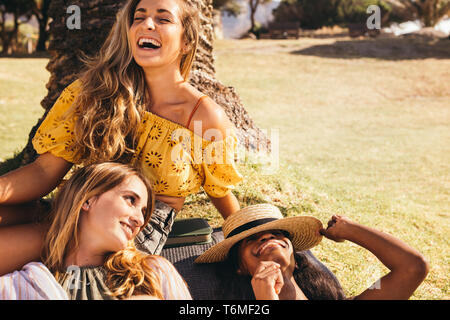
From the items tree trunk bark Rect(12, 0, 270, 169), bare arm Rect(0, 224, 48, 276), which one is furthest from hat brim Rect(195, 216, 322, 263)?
tree trunk bark Rect(12, 0, 270, 169)

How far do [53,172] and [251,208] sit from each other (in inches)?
49.0

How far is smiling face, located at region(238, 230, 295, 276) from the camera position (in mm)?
2391

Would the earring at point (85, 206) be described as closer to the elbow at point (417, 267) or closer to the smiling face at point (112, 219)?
the smiling face at point (112, 219)

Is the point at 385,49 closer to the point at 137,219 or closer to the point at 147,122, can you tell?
the point at 147,122

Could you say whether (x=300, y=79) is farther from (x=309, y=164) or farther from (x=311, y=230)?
(x=311, y=230)

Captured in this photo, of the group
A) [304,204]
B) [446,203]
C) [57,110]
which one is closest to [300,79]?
[446,203]

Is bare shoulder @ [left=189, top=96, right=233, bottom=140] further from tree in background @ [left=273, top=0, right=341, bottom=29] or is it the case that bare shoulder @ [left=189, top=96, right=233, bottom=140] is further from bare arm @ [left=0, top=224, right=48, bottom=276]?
tree in background @ [left=273, top=0, right=341, bottom=29]

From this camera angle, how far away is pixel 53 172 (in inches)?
109

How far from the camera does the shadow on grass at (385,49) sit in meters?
22.2

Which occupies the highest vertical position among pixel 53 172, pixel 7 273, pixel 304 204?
pixel 53 172

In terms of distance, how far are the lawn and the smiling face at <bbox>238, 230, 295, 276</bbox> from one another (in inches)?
48.1

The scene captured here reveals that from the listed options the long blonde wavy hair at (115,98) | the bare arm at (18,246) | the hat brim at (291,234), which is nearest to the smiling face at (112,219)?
the bare arm at (18,246)

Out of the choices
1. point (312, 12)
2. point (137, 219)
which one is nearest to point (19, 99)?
point (137, 219)
